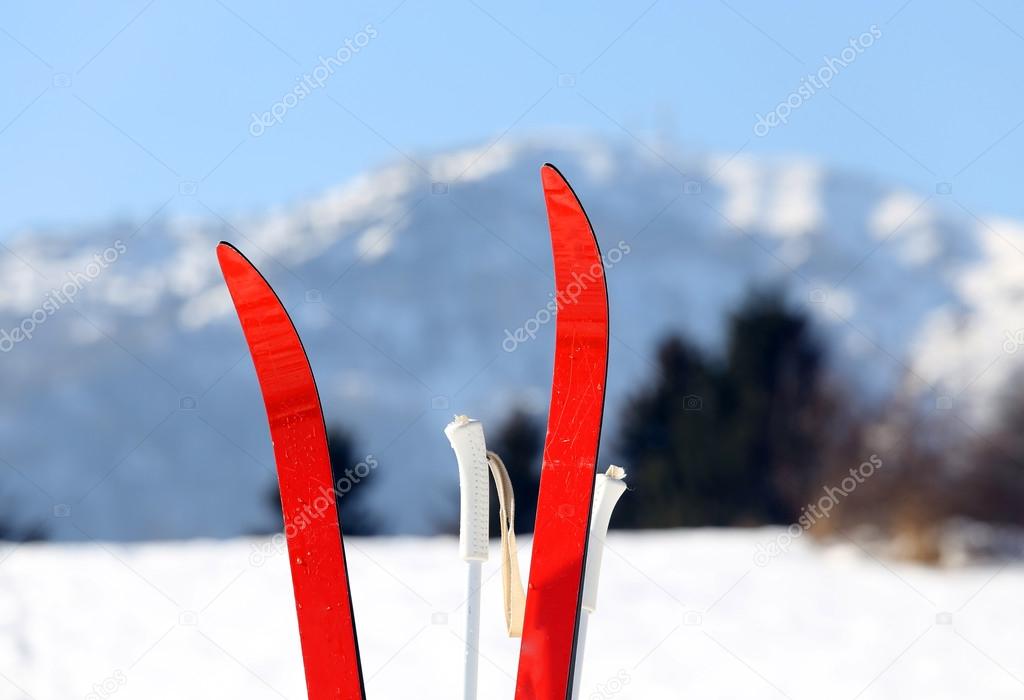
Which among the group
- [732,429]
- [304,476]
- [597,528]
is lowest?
[732,429]

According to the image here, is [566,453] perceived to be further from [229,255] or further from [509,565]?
[229,255]

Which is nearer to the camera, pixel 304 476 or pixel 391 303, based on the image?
pixel 304 476

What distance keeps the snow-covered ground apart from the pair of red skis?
205 centimetres

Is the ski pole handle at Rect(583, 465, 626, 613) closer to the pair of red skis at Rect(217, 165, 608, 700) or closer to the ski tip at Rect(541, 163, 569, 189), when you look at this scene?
the pair of red skis at Rect(217, 165, 608, 700)

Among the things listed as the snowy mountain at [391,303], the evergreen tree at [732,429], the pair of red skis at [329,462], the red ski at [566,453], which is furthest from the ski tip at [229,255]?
the snowy mountain at [391,303]

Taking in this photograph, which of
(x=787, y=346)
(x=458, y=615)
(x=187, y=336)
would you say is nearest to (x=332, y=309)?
(x=187, y=336)

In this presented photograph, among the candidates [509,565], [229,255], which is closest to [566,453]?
[509,565]

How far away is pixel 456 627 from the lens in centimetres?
532

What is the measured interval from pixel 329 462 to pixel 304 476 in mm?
73

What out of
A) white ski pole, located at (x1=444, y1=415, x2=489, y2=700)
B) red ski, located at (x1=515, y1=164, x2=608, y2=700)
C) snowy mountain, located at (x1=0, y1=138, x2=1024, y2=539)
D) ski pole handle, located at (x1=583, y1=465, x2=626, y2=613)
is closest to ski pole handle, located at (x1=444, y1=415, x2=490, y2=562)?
white ski pole, located at (x1=444, y1=415, x2=489, y2=700)

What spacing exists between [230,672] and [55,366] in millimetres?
27972

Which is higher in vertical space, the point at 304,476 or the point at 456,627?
the point at 304,476

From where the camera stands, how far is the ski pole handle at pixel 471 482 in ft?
8.54

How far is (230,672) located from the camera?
4812mm
